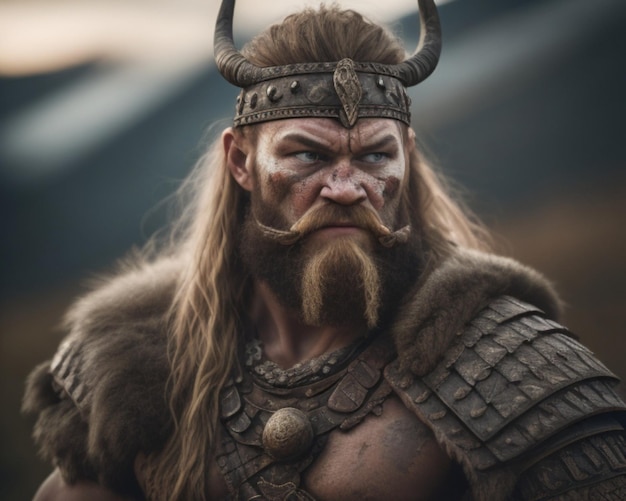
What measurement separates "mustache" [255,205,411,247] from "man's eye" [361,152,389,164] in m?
0.18

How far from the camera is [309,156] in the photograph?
2.83m

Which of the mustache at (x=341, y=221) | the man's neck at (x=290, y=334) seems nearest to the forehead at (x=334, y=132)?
the mustache at (x=341, y=221)

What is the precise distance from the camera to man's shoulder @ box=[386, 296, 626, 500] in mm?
2406

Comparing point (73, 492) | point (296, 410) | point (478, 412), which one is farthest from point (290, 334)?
point (73, 492)

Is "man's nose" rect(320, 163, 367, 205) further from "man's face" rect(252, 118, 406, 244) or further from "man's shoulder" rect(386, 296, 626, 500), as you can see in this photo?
"man's shoulder" rect(386, 296, 626, 500)

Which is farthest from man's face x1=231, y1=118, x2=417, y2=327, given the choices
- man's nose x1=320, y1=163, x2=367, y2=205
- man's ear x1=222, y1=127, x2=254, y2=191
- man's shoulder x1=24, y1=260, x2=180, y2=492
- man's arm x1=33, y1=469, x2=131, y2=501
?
man's arm x1=33, y1=469, x2=131, y2=501

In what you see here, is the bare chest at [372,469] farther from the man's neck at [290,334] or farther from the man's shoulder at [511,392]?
the man's neck at [290,334]

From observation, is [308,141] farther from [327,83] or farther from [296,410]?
[296,410]

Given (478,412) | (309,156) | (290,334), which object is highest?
(309,156)

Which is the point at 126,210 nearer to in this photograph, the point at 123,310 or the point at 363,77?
the point at 123,310

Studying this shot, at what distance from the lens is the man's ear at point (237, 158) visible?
3127mm

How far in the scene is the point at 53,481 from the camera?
3385 millimetres

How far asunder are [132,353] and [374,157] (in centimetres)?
117

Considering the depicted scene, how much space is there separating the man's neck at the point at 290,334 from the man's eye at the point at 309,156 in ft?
1.79
